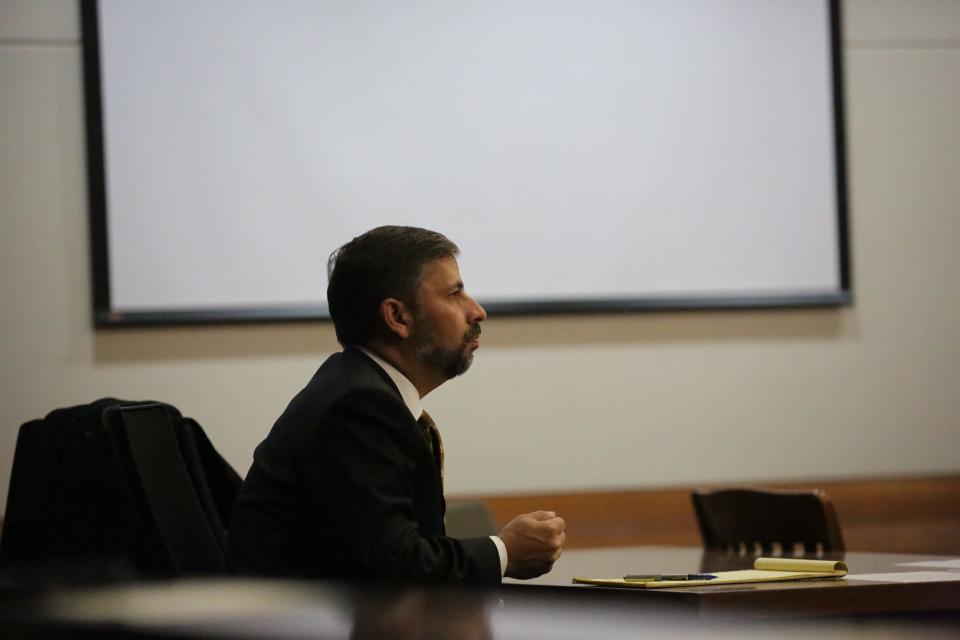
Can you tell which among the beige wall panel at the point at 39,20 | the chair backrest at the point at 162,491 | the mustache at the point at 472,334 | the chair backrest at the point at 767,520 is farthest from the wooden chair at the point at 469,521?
the beige wall panel at the point at 39,20

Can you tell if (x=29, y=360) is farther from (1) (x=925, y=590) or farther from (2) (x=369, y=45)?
(1) (x=925, y=590)

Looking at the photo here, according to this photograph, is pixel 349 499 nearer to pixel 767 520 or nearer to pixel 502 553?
pixel 502 553

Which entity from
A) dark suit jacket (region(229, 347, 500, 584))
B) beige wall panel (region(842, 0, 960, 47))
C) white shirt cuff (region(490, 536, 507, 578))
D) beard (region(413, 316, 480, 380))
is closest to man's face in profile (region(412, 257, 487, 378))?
beard (region(413, 316, 480, 380))

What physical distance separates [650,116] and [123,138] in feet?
5.56

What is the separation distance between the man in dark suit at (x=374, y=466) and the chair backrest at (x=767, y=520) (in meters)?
1.04

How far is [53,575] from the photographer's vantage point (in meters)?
0.58

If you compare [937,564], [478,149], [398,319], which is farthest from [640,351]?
[398,319]

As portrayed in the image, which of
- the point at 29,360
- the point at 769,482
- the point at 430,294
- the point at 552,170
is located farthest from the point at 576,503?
the point at 430,294

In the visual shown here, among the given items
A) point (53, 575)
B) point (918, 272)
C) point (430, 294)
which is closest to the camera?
point (53, 575)

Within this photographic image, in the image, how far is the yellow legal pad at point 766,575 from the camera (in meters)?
1.84

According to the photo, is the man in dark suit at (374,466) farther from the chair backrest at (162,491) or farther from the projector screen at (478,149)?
the projector screen at (478,149)

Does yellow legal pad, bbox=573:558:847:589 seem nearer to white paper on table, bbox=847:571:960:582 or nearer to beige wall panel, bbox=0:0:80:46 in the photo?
white paper on table, bbox=847:571:960:582

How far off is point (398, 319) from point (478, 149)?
7.18 feet

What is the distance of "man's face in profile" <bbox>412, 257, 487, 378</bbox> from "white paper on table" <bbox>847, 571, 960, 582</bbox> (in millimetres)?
696
